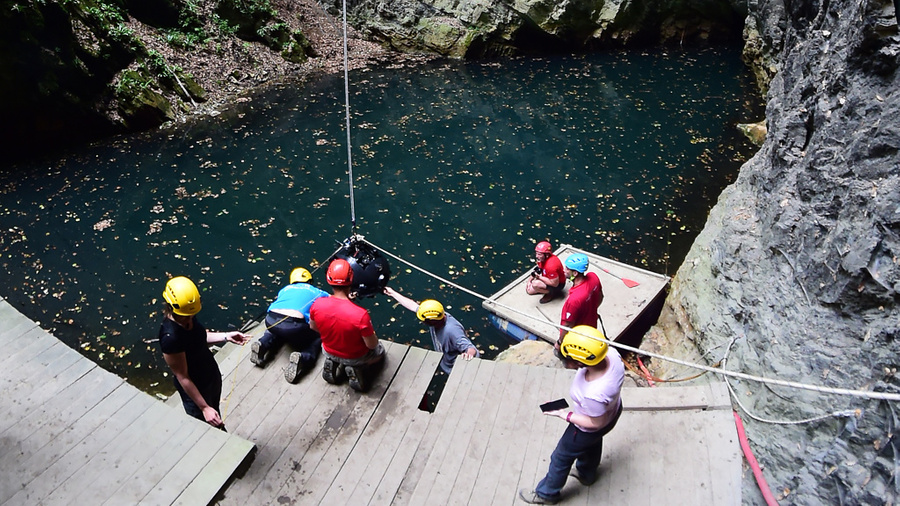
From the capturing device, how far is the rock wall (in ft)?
11.9

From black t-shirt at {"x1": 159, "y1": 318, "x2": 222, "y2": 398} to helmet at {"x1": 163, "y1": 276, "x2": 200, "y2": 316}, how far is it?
15 cm

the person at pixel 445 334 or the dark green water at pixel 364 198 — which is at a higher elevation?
the person at pixel 445 334

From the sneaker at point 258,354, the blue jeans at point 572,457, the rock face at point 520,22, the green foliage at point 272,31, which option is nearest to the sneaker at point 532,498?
the blue jeans at point 572,457

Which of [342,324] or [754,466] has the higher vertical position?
[342,324]

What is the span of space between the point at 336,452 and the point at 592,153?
10.2 metres

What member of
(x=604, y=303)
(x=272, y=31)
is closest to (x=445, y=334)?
(x=604, y=303)

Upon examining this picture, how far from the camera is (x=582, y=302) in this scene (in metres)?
5.80

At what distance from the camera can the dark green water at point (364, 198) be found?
8.23 m

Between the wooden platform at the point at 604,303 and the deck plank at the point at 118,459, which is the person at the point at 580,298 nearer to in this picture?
the wooden platform at the point at 604,303

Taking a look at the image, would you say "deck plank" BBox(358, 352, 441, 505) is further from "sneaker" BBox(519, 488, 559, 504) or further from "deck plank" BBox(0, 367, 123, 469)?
"deck plank" BBox(0, 367, 123, 469)

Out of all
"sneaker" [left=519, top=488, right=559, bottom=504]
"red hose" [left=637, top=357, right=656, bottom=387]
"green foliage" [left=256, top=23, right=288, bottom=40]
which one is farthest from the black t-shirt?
"green foliage" [left=256, top=23, right=288, bottom=40]

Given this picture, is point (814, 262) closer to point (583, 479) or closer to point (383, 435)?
point (583, 479)

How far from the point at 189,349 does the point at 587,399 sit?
2.74m

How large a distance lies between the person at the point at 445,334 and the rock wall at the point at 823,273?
2.57m
